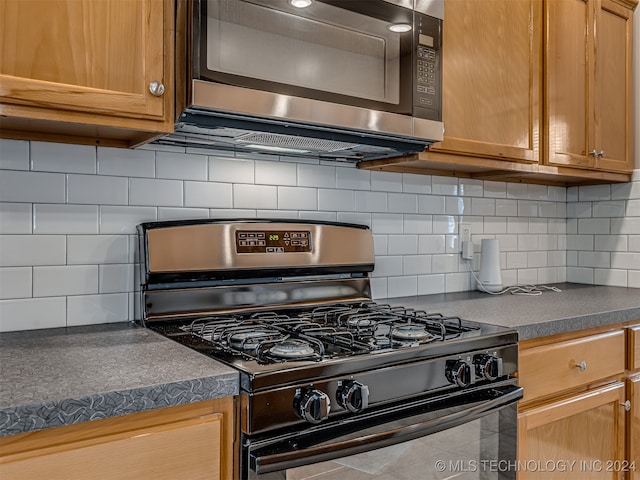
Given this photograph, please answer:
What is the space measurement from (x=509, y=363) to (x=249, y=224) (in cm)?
82

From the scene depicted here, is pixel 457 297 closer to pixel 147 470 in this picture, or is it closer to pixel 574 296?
pixel 574 296

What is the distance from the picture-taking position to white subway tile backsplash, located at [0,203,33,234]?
4.40 feet

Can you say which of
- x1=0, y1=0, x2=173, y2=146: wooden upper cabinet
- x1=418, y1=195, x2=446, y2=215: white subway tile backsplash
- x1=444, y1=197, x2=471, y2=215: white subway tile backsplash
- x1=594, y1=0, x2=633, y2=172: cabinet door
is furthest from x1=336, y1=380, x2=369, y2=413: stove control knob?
x1=594, y1=0, x2=633, y2=172: cabinet door

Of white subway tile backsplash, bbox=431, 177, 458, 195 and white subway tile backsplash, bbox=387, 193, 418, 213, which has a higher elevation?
white subway tile backsplash, bbox=431, 177, 458, 195

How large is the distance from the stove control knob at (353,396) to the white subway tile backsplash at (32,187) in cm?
88

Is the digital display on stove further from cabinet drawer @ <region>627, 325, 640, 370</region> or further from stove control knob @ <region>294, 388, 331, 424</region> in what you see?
cabinet drawer @ <region>627, 325, 640, 370</region>

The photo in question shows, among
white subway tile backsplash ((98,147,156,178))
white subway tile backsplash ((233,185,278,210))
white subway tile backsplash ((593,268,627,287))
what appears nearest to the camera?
white subway tile backsplash ((98,147,156,178))

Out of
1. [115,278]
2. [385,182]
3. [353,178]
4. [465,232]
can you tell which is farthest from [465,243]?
[115,278]

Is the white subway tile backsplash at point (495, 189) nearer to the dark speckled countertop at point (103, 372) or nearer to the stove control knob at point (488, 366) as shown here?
the dark speckled countertop at point (103, 372)

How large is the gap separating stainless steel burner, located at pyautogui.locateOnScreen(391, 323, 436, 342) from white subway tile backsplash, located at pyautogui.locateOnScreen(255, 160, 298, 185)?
2.13 ft

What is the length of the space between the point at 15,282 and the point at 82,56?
0.59m

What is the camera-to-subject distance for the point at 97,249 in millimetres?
1467

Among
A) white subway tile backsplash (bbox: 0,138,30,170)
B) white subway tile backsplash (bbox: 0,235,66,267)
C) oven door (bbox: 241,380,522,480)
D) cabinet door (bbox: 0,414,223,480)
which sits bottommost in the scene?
oven door (bbox: 241,380,522,480)

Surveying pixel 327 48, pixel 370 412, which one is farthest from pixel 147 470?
pixel 327 48
